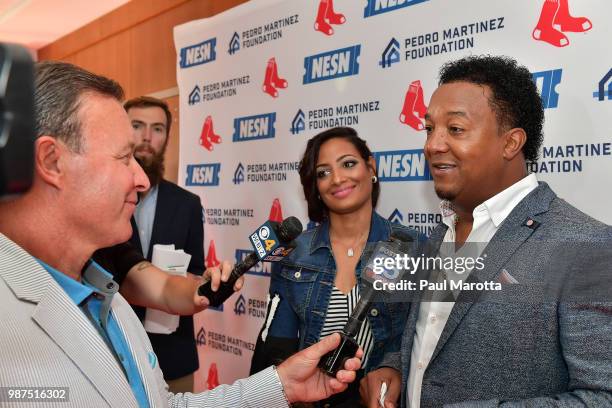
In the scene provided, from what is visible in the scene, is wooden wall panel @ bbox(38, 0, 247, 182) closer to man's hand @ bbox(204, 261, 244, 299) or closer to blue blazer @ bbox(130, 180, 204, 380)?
blue blazer @ bbox(130, 180, 204, 380)

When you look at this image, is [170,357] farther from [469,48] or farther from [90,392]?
[469,48]

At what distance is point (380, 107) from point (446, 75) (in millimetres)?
915

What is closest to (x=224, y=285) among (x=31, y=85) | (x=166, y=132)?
(x=31, y=85)

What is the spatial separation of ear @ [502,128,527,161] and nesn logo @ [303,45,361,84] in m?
1.32

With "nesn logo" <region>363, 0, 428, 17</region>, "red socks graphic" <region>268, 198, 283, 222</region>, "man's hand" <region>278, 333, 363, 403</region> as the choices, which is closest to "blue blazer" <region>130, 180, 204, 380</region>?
"red socks graphic" <region>268, 198, 283, 222</region>

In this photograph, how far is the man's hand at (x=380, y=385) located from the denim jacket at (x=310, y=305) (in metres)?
0.32

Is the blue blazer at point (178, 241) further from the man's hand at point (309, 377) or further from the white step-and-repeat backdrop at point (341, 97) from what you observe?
the man's hand at point (309, 377)

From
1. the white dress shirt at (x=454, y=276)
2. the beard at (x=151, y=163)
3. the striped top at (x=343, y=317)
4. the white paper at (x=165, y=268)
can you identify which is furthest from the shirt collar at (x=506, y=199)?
the beard at (x=151, y=163)

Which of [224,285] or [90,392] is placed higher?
[224,285]

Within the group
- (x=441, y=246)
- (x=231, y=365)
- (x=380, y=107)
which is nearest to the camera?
(x=441, y=246)

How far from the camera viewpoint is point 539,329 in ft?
4.10

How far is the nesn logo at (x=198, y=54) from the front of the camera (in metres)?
3.76

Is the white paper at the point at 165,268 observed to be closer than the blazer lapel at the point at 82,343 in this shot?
No

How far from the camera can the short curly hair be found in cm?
157
